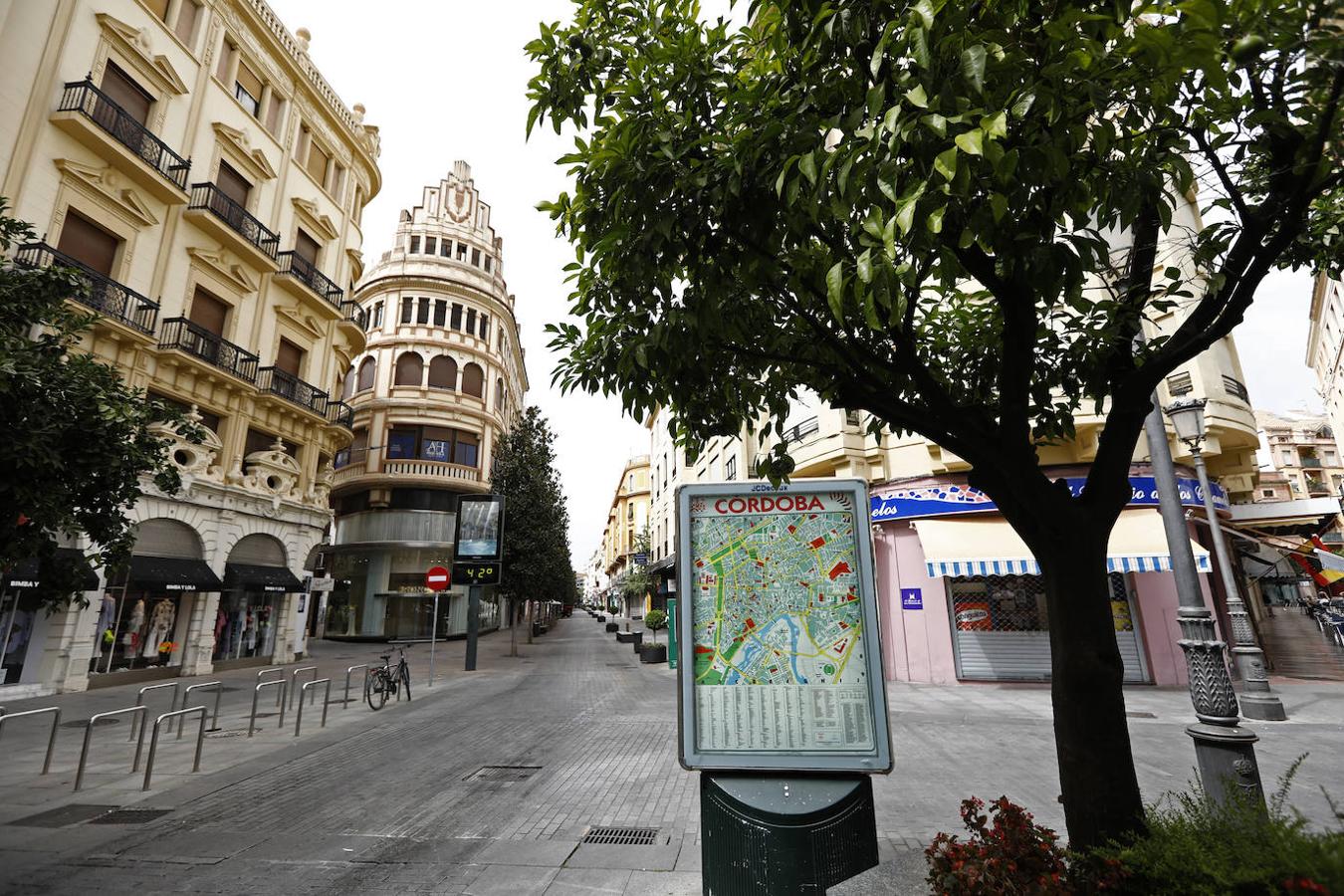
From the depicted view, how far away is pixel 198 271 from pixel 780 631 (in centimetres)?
2143

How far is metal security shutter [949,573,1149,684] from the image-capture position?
14.1 meters

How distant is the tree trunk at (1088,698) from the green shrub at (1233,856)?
0.51 feet

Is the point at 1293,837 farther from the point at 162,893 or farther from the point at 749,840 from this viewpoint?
the point at 162,893

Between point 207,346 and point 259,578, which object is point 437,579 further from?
point 207,346

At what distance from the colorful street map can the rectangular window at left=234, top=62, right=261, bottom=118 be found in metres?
24.6

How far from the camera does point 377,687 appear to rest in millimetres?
12742

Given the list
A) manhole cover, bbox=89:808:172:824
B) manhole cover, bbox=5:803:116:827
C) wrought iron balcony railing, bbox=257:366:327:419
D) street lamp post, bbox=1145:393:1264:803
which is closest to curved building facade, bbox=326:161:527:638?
wrought iron balcony railing, bbox=257:366:327:419

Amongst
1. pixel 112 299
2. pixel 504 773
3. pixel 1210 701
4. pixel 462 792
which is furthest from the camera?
pixel 112 299

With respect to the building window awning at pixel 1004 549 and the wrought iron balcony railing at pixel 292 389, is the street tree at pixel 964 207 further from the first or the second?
the wrought iron balcony railing at pixel 292 389

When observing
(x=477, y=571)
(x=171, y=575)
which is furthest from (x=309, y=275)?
(x=477, y=571)

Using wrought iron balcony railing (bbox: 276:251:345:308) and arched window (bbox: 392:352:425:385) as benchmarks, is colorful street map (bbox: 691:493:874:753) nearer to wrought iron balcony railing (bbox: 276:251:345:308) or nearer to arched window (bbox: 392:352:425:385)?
wrought iron balcony railing (bbox: 276:251:345:308)

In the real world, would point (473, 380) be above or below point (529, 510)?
above

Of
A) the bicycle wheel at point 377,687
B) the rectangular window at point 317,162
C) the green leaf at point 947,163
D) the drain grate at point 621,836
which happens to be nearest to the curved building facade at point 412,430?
the rectangular window at point 317,162

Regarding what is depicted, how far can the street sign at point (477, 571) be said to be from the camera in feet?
64.9
